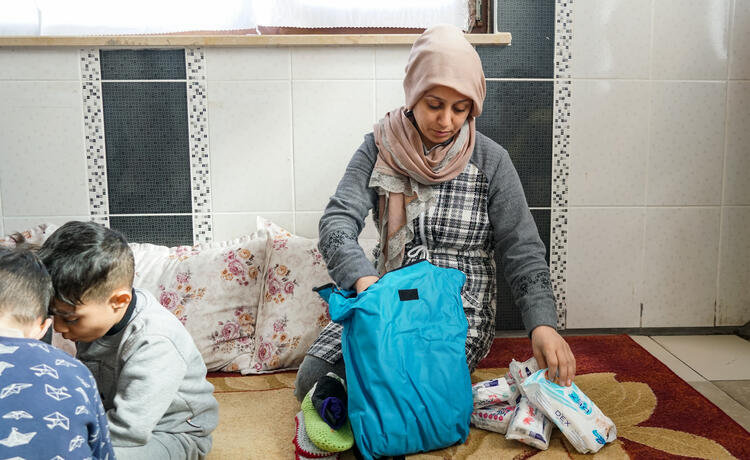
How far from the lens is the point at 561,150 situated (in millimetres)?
2225

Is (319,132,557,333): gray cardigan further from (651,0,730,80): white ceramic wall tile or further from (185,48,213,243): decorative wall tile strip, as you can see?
(651,0,730,80): white ceramic wall tile

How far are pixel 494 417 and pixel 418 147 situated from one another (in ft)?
2.34

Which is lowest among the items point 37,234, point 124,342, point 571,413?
point 571,413

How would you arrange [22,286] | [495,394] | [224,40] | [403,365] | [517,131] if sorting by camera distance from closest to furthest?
[22,286] → [403,365] → [495,394] → [224,40] → [517,131]

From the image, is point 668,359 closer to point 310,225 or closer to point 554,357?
point 554,357

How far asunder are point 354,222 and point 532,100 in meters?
0.94

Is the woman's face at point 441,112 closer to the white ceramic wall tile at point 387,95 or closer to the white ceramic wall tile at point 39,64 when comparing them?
the white ceramic wall tile at point 387,95

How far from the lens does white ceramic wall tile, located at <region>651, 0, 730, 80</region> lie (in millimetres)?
2178

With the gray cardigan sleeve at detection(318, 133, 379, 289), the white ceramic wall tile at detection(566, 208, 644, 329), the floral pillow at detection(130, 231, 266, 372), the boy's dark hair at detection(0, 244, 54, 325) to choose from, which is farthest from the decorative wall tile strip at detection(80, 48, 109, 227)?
the white ceramic wall tile at detection(566, 208, 644, 329)

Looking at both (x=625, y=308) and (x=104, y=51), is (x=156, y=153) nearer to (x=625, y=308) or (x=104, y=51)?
(x=104, y=51)

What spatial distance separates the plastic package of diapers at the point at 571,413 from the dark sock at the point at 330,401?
42 cm

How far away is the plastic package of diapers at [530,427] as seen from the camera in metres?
1.39

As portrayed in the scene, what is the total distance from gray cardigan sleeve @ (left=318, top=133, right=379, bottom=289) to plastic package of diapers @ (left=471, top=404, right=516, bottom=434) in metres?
0.43

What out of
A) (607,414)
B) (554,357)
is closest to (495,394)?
(554,357)
